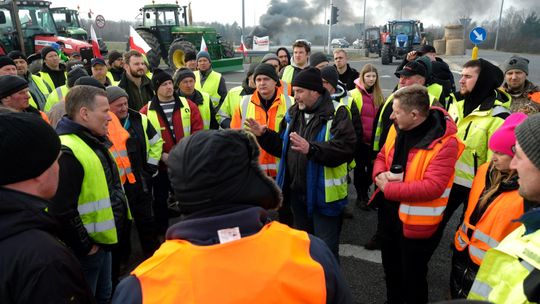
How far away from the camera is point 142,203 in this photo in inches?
152

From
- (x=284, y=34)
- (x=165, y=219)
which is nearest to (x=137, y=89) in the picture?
(x=165, y=219)

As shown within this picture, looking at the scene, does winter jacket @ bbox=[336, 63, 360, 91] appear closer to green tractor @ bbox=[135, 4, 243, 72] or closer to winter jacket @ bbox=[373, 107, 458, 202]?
winter jacket @ bbox=[373, 107, 458, 202]

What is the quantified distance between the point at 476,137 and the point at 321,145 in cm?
144

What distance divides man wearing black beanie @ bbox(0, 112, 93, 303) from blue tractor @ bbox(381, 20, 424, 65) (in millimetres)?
25890

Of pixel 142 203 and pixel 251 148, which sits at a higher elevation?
pixel 251 148

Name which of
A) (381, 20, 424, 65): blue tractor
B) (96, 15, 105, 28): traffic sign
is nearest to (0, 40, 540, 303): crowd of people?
(96, 15, 105, 28): traffic sign

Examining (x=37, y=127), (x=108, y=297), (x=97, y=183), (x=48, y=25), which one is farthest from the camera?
(x=48, y=25)

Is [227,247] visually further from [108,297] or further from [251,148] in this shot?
[108,297]

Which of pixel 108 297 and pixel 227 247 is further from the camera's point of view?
pixel 108 297

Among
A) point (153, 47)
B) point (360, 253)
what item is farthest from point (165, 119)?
point (153, 47)

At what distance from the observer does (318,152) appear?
10.1ft

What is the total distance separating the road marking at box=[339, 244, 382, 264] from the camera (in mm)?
4093

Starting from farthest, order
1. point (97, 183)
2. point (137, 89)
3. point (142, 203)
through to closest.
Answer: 1. point (137, 89)
2. point (142, 203)
3. point (97, 183)

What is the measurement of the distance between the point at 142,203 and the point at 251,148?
2.81 metres
